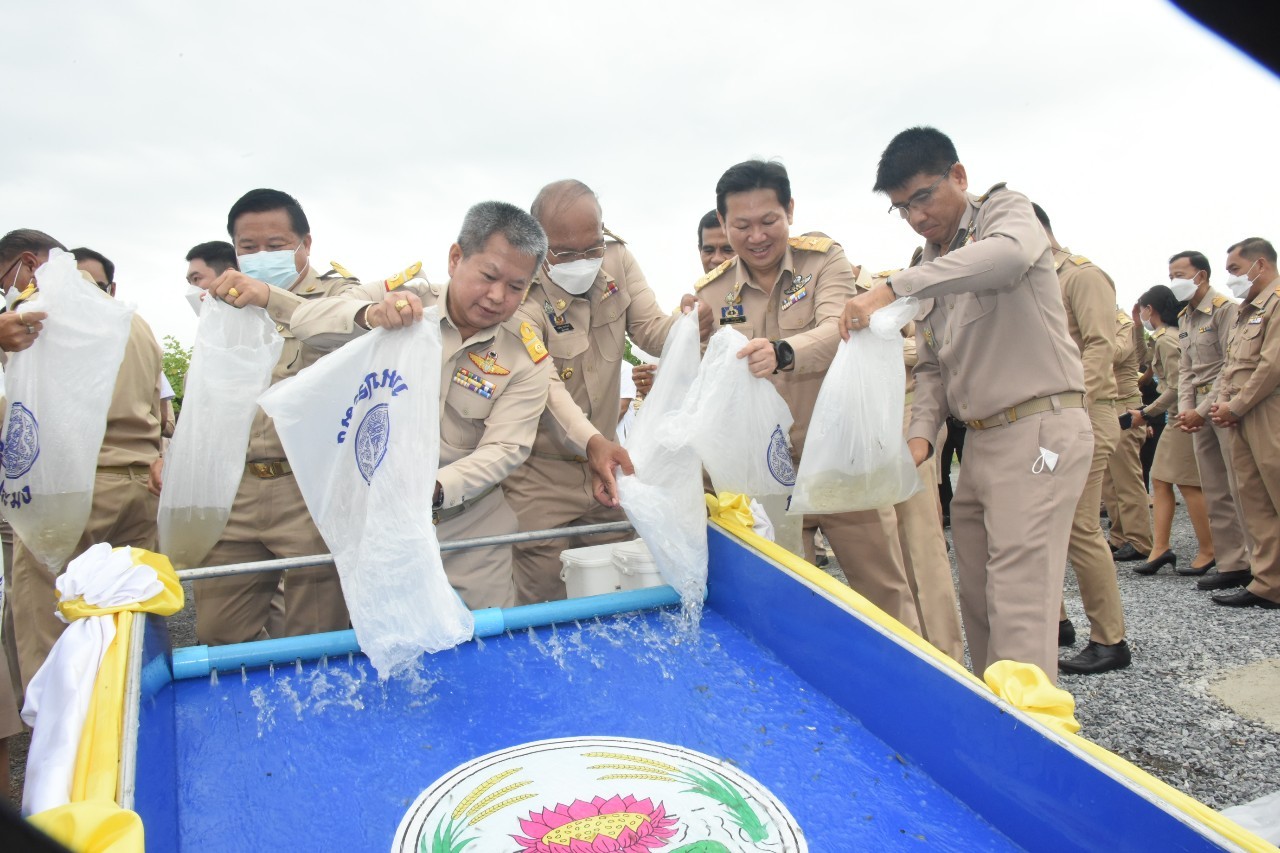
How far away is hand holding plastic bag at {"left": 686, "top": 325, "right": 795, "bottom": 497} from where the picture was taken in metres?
2.51

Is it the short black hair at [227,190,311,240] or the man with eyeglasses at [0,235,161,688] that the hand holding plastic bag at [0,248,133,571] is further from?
the short black hair at [227,190,311,240]

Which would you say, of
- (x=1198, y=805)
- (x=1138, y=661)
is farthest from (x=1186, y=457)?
(x=1198, y=805)

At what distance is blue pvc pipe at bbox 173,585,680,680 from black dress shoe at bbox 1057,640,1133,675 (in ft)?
6.88

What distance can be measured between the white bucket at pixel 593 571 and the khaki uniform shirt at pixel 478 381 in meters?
0.37

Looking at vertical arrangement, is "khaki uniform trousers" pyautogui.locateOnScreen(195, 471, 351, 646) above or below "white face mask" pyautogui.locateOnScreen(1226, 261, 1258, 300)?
below

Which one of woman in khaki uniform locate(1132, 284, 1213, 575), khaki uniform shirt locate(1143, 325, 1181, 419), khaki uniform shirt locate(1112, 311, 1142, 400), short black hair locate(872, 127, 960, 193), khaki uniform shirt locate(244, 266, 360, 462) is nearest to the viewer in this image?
short black hair locate(872, 127, 960, 193)

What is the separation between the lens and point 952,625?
351 cm

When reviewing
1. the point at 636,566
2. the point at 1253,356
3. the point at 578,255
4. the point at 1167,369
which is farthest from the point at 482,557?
the point at 1167,369

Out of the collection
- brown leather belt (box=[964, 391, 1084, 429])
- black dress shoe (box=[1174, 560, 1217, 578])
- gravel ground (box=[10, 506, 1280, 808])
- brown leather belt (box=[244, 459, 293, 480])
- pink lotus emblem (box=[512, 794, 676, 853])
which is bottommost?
black dress shoe (box=[1174, 560, 1217, 578])

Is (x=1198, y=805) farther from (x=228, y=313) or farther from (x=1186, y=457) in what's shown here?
(x=1186, y=457)

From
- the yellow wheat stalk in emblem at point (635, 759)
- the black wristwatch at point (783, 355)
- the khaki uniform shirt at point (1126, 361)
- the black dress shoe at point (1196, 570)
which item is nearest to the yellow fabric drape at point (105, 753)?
the yellow wheat stalk in emblem at point (635, 759)

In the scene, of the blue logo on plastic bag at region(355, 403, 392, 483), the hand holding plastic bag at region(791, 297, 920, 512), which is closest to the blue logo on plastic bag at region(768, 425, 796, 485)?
the hand holding plastic bag at region(791, 297, 920, 512)

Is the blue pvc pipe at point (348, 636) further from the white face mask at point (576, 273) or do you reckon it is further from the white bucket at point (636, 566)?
the white face mask at point (576, 273)

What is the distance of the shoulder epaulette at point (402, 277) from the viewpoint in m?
2.84
